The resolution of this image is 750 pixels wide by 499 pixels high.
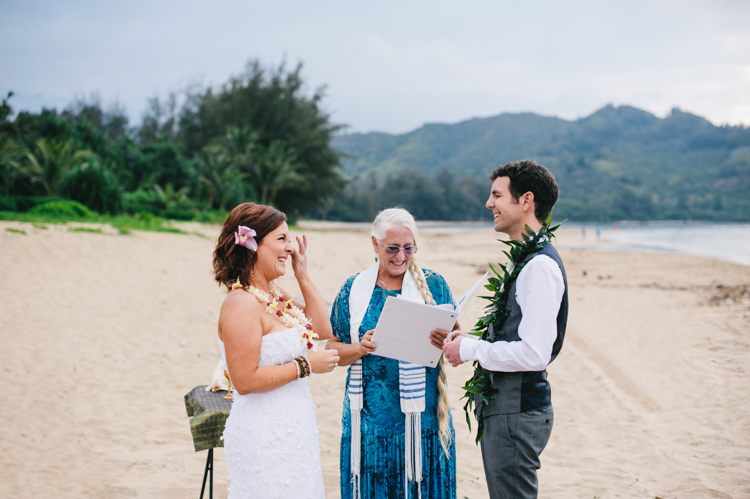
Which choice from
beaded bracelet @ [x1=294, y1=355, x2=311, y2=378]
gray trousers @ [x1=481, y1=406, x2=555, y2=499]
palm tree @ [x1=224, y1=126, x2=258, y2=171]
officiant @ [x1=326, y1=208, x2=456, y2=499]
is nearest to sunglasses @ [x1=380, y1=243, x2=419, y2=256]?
officiant @ [x1=326, y1=208, x2=456, y2=499]

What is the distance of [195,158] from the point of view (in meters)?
32.5

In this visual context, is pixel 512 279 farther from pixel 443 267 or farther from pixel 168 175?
pixel 168 175

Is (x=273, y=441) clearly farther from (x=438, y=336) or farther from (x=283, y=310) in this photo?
(x=438, y=336)

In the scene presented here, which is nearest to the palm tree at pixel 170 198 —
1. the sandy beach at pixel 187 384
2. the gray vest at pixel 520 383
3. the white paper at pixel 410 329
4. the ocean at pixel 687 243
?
the sandy beach at pixel 187 384

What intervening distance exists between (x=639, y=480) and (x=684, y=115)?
7736 inches

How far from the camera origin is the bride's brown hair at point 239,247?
2223 millimetres

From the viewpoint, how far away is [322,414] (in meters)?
5.46

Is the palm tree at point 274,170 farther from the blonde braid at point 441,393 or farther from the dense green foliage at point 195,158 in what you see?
the blonde braid at point 441,393

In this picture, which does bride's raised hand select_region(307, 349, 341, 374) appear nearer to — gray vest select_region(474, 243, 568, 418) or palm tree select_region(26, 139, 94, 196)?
gray vest select_region(474, 243, 568, 418)

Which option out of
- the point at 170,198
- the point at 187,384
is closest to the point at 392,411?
the point at 187,384

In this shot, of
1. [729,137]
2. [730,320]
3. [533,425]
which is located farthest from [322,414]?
[729,137]

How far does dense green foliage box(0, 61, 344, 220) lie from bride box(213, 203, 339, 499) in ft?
58.8

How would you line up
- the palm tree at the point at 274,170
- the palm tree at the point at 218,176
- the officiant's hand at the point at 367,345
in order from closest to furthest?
the officiant's hand at the point at 367,345 < the palm tree at the point at 218,176 < the palm tree at the point at 274,170

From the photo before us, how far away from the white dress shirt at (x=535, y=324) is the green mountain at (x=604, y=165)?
39477 mm
